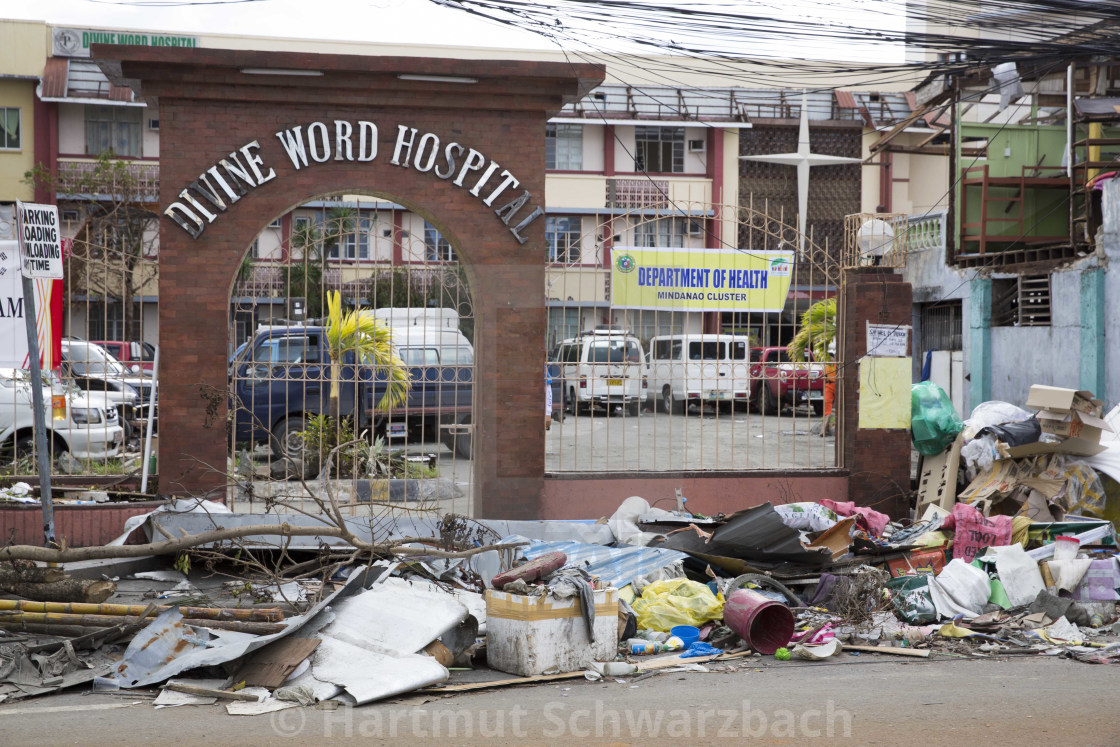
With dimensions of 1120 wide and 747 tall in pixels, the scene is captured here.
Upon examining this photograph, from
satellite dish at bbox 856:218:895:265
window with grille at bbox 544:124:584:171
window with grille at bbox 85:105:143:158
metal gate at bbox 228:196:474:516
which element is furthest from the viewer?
window with grille at bbox 544:124:584:171

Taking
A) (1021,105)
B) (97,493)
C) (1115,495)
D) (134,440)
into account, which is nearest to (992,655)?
(1115,495)

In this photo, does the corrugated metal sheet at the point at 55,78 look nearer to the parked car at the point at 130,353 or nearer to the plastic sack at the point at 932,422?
the parked car at the point at 130,353

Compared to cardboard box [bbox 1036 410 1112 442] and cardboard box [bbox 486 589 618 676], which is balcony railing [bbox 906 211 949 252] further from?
cardboard box [bbox 486 589 618 676]

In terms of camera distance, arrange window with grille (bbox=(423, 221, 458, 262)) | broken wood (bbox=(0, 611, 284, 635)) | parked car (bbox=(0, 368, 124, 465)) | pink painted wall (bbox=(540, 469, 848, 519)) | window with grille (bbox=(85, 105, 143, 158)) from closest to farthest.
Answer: broken wood (bbox=(0, 611, 284, 635))
window with grille (bbox=(423, 221, 458, 262))
pink painted wall (bbox=(540, 469, 848, 519))
parked car (bbox=(0, 368, 124, 465))
window with grille (bbox=(85, 105, 143, 158))

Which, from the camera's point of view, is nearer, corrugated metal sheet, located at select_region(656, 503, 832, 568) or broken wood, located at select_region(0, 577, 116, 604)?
broken wood, located at select_region(0, 577, 116, 604)

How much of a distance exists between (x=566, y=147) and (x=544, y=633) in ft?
93.4

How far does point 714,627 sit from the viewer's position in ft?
22.8

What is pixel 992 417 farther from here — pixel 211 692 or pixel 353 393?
pixel 211 692

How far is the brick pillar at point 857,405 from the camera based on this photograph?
1028 centimetres

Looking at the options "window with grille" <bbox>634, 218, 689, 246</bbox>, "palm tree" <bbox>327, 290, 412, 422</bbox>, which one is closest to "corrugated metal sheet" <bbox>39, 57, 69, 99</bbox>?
"window with grille" <bbox>634, 218, 689, 246</bbox>

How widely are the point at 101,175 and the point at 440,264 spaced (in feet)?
76.2

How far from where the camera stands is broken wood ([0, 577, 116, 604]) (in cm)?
659

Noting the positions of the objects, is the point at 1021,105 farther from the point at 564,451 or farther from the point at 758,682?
the point at 758,682

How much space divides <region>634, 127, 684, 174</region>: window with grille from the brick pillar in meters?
23.7
